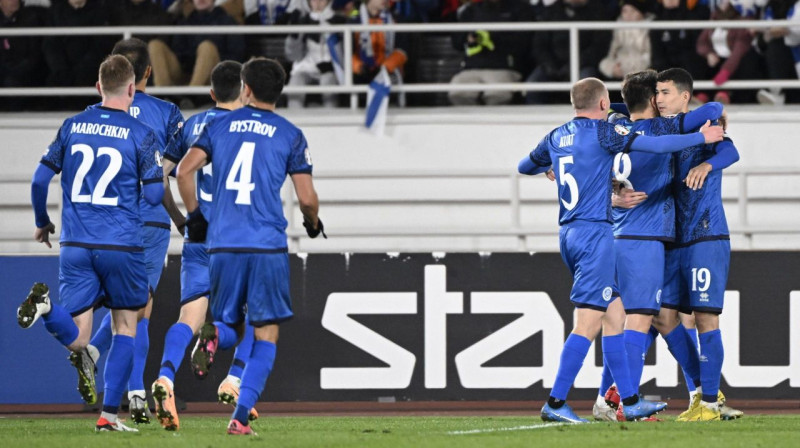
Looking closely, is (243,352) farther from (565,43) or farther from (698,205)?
(565,43)

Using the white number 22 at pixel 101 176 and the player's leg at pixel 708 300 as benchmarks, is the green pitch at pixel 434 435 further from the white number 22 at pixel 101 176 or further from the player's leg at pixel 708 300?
the white number 22 at pixel 101 176

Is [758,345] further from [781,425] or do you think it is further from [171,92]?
[171,92]

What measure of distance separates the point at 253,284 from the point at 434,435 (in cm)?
150

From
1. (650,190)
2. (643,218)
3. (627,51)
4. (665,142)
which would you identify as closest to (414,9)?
(627,51)

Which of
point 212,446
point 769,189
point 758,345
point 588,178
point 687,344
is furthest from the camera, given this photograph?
point 769,189

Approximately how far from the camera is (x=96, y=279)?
8.86 m

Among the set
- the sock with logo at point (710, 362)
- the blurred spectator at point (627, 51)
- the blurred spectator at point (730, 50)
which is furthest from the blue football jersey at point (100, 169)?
the blurred spectator at point (730, 50)

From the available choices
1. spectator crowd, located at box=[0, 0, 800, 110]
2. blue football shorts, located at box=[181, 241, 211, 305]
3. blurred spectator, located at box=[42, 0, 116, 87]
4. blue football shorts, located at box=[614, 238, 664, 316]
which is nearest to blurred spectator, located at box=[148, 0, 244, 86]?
spectator crowd, located at box=[0, 0, 800, 110]

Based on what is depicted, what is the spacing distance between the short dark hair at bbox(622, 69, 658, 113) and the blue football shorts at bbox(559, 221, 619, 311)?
1093 millimetres

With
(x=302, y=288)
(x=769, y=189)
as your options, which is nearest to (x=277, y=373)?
(x=302, y=288)

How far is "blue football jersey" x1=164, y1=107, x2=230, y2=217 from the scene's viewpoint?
9.45m

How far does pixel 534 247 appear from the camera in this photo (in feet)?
48.1

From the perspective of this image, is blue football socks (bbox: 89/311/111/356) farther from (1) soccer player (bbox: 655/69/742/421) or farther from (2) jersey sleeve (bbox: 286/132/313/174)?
(1) soccer player (bbox: 655/69/742/421)

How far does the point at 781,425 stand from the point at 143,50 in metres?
5.24
